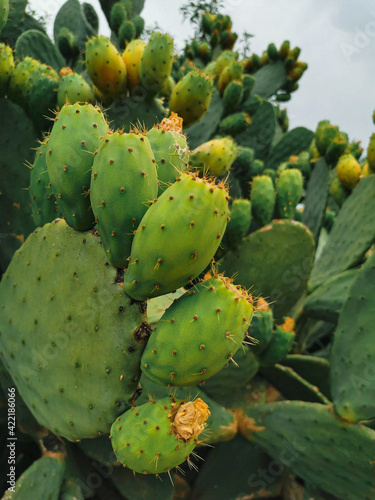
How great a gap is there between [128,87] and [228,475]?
5.99ft

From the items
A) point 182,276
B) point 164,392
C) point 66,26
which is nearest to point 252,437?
point 164,392

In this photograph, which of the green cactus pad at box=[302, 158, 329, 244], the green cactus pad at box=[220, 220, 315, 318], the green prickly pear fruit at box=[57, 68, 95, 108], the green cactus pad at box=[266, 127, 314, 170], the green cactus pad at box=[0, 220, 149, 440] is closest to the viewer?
the green cactus pad at box=[0, 220, 149, 440]

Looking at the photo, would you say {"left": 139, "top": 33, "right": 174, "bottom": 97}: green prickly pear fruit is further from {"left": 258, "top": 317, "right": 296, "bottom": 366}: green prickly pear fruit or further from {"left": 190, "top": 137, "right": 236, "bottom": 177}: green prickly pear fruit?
{"left": 258, "top": 317, "right": 296, "bottom": 366}: green prickly pear fruit

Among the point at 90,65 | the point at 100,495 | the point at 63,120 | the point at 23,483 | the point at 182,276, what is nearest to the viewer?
the point at 182,276

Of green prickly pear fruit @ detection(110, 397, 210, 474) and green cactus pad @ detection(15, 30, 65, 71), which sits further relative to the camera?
green cactus pad @ detection(15, 30, 65, 71)

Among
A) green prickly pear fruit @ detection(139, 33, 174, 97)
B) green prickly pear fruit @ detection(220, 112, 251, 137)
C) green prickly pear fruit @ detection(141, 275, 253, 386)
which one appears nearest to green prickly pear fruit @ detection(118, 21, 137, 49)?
green prickly pear fruit @ detection(220, 112, 251, 137)

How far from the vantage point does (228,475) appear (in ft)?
6.39

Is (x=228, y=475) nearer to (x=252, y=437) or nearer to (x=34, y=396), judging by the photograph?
(x=252, y=437)

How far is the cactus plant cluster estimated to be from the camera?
91 cm

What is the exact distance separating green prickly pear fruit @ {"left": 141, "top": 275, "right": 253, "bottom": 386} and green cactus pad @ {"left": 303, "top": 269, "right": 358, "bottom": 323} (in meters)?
1.24

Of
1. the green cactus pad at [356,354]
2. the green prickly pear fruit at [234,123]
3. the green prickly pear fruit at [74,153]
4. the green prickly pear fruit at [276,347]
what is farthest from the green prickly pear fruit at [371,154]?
the green prickly pear fruit at [74,153]

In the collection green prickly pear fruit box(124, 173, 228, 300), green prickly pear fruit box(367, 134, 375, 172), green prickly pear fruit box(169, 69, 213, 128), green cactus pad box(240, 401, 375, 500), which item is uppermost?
green prickly pear fruit box(367, 134, 375, 172)

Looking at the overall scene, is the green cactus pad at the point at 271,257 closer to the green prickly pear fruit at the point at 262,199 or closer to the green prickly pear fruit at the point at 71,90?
the green prickly pear fruit at the point at 262,199

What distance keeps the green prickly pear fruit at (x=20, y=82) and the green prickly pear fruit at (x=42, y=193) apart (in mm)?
616
